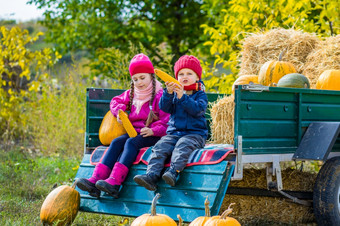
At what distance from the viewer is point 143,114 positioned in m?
4.84

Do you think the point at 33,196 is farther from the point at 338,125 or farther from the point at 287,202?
the point at 338,125

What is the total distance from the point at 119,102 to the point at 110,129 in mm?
282

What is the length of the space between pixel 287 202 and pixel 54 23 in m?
10.9

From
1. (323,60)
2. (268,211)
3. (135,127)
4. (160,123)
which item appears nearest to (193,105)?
(160,123)

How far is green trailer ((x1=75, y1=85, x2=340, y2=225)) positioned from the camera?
3920 mm

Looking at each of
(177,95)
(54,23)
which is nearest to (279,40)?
(177,95)

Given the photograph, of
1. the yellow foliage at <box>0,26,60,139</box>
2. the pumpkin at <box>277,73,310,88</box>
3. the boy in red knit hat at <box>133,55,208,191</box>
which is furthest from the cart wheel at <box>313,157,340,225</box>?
the yellow foliage at <box>0,26,60,139</box>

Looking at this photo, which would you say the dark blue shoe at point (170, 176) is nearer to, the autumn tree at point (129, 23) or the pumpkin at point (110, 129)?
the pumpkin at point (110, 129)

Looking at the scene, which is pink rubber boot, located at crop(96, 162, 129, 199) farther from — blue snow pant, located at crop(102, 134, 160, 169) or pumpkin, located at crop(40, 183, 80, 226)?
pumpkin, located at crop(40, 183, 80, 226)

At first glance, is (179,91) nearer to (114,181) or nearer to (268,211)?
(114,181)

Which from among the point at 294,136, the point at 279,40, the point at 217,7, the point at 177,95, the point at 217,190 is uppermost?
the point at 217,7

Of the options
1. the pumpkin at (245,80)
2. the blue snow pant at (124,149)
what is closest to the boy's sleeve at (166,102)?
the blue snow pant at (124,149)

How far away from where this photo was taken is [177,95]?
4242mm

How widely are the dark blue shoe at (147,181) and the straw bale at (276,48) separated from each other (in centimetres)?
266
